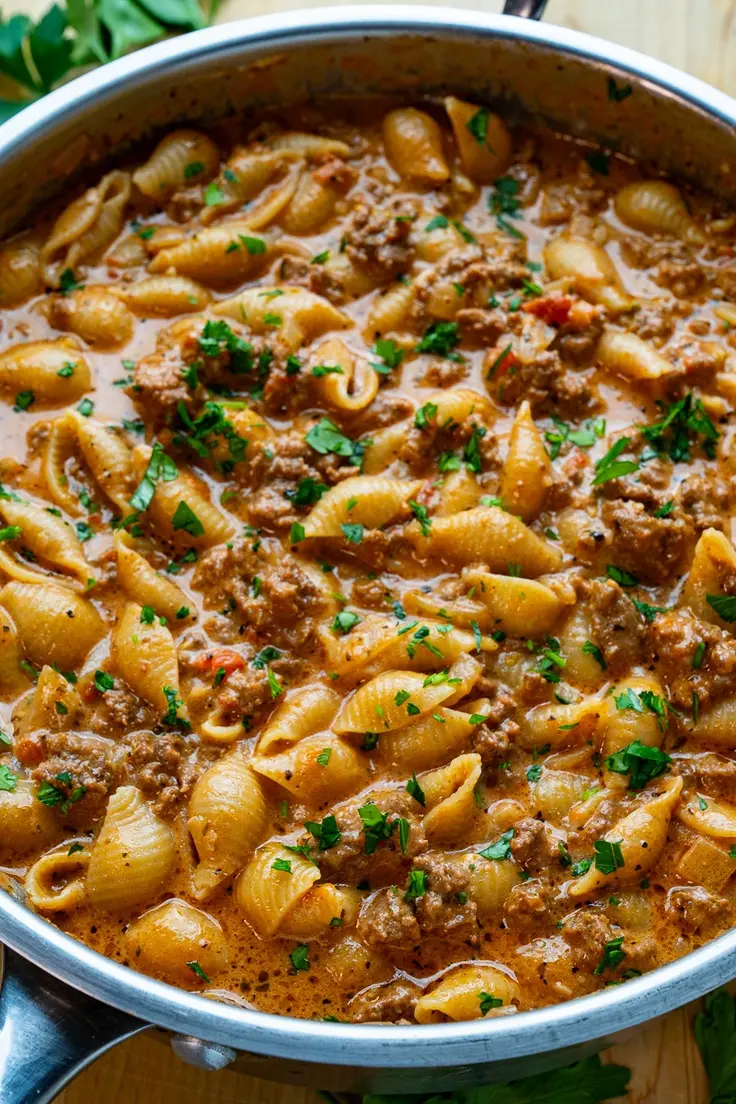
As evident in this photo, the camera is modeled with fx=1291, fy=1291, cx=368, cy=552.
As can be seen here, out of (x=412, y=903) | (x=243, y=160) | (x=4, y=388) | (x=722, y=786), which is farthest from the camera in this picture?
(x=243, y=160)

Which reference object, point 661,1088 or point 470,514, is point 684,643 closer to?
point 470,514

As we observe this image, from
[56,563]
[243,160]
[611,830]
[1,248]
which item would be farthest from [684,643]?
[1,248]

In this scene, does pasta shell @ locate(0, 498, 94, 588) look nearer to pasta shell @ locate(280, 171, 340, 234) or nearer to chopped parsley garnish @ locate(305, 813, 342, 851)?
chopped parsley garnish @ locate(305, 813, 342, 851)

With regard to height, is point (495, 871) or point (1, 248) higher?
point (1, 248)

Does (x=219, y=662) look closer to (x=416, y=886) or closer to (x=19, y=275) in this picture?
(x=416, y=886)

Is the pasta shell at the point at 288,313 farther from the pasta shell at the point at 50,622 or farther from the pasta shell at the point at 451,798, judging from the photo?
the pasta shell at the point at 451,798

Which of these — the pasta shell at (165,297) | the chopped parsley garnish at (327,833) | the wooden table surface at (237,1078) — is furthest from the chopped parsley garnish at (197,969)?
the pasta shell at (165,297)
